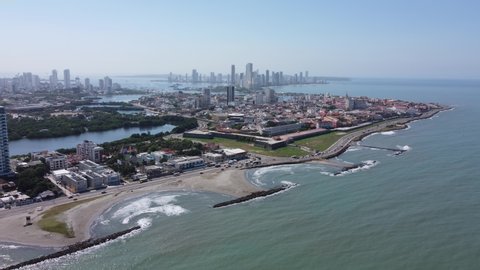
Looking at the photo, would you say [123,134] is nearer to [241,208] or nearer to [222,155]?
[222,155]

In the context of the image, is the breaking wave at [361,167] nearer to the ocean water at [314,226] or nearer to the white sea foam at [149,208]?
the ocean water at [314,226]

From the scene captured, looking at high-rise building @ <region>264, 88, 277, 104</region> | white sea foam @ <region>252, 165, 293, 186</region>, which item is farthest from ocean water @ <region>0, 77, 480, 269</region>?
high-rise building @ <region>264, 88, 277, 104</region>

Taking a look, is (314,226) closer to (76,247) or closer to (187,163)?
(76,247)

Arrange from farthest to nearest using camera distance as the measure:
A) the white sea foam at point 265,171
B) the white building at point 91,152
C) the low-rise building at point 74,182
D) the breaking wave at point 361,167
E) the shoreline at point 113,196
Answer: the white building at point 91,152, the breaking wave at point 361,167, the white sea foam at point 265,171, the low-rise building at point 74,182, the shoreline at point 113,196

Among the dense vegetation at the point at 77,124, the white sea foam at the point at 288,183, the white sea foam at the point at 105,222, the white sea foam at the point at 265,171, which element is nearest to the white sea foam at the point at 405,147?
the white sea foam at the point at 265,171

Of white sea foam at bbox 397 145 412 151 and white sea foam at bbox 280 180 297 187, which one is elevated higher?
white sea foam at bbox 397 145 412 151

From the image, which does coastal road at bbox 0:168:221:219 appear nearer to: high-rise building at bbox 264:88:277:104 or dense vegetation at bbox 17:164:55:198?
dense vegetation at bbox 17:164:55:198

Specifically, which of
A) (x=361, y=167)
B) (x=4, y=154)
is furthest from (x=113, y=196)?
(x=361, y=167)

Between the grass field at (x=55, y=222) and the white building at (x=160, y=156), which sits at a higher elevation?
the white building at (x=160, y=156)
